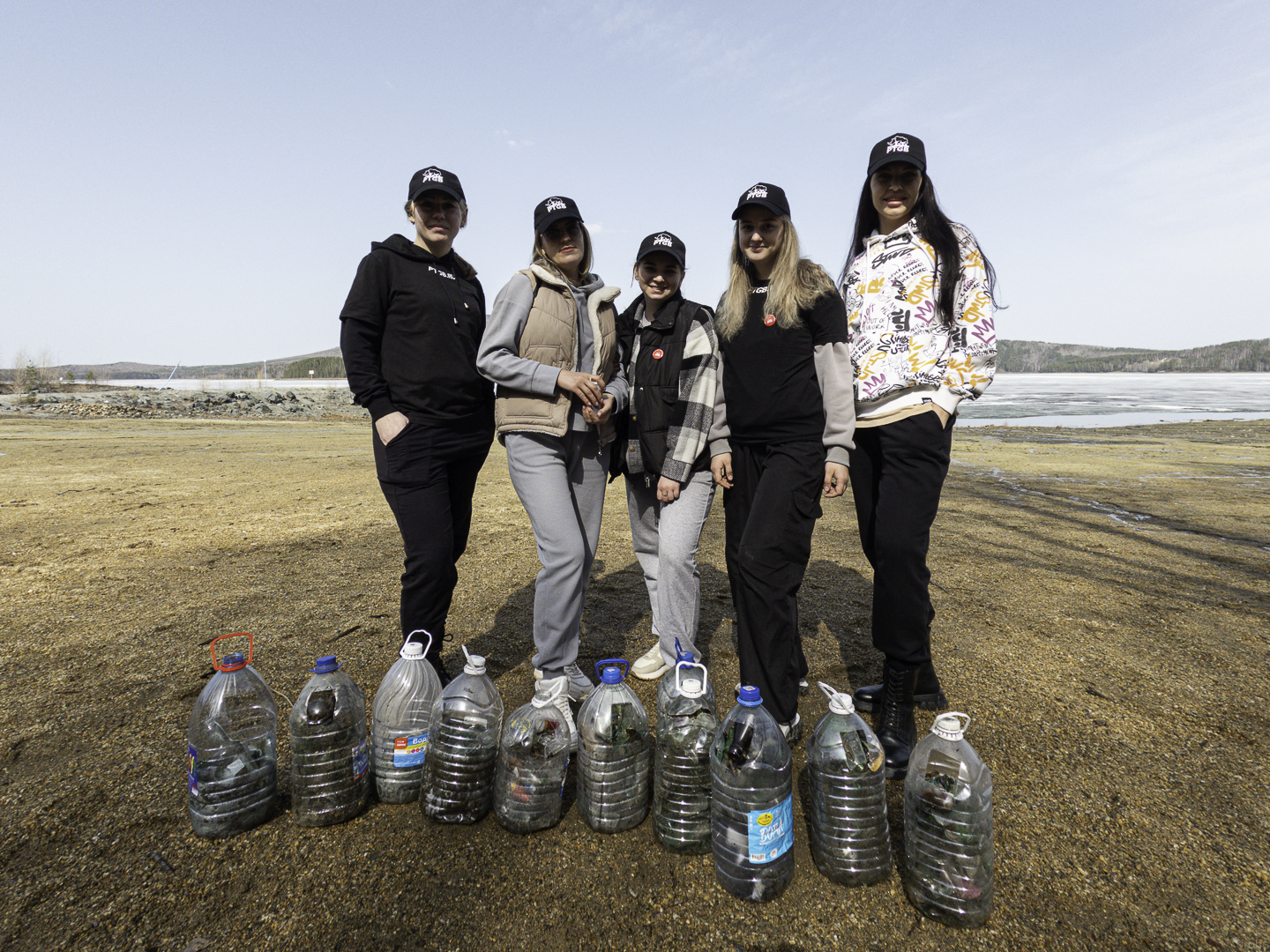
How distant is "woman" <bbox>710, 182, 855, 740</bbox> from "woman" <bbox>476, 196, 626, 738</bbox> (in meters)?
0.75

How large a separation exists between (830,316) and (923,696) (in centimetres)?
208

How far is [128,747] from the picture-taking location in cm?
282

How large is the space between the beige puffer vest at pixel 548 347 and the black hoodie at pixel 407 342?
248 mm

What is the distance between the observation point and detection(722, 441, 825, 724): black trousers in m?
2.73

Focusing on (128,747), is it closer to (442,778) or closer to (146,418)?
(442,778)

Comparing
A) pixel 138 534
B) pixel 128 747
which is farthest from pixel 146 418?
pixel 128 747

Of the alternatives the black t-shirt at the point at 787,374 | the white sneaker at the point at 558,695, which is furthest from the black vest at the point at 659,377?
the white sneaker at the point at 558,695

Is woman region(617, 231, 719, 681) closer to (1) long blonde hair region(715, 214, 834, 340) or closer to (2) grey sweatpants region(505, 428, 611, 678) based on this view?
(1) long blonde hair region(715, 214, 834, 340)

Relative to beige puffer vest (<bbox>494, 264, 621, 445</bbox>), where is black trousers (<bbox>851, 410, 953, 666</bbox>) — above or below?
below

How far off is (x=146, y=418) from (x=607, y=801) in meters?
38.7

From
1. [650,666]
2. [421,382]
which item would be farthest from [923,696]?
[421,382]

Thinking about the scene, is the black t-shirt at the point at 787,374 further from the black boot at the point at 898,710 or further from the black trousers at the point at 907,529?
the black boot at the point at 898,710

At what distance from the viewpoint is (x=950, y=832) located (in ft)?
6.33

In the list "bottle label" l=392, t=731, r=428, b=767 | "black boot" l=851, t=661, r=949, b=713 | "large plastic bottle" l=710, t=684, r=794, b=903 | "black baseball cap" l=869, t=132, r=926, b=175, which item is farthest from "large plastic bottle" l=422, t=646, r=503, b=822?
"black baseball cap" l=869, t=132, r=926, b=175
